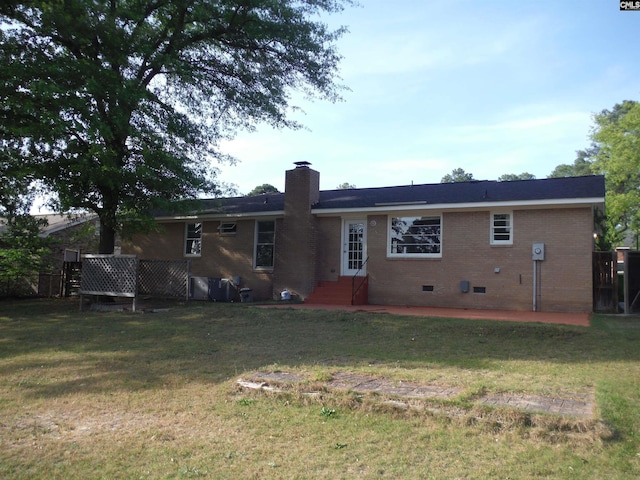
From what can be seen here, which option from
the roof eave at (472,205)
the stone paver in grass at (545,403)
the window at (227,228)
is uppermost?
the roof eave at (472,205)

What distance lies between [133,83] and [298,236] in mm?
7045

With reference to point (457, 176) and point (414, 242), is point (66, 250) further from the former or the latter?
point (457, 176)

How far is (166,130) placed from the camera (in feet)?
51.6

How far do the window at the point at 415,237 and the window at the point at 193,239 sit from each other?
806 cm

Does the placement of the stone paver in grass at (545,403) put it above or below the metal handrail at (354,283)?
below

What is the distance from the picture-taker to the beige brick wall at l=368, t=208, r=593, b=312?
13.9 m

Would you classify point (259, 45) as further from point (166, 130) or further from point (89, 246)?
point (89, 246)

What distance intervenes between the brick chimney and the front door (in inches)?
41.6

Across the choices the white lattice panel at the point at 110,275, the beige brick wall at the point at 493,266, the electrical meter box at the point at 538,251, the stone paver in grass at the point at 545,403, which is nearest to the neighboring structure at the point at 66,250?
the white lattice panel at the point at 110,275

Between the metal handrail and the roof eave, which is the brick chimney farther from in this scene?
the metal handrail

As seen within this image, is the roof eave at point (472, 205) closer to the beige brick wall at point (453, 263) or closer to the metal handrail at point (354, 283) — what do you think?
the beige brick wall at point (453, 263)

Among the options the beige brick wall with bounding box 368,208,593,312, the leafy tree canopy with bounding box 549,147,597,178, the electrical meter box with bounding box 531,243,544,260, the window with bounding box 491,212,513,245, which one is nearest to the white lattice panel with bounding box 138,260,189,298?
the beige brick wall with bounding box 368,208,593,312

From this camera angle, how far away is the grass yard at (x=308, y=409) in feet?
13.1

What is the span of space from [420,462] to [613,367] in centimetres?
452
